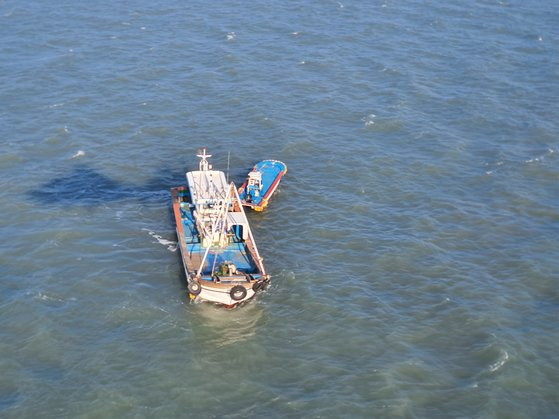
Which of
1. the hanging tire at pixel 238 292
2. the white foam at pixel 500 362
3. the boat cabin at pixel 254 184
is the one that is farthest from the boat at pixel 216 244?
the white foam at pixel 500 362

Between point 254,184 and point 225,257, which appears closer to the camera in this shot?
point 225,257

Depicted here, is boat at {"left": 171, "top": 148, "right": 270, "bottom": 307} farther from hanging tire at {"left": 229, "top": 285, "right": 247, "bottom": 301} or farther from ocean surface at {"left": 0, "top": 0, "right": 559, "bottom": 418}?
ocean surface at {"left": 0, "top": 0, "right": 559, "bottom": 418}

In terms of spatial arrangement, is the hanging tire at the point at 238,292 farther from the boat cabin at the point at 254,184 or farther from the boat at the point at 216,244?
the boat cabin at the point at 254,184

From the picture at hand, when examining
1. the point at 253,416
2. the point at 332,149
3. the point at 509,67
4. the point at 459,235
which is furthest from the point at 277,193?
the point at 509,67

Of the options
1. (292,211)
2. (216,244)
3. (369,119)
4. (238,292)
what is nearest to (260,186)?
(292,211)

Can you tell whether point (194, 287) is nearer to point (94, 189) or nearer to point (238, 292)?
point (238, 292)

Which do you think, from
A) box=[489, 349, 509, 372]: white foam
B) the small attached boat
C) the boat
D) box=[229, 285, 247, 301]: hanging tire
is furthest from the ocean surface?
the boat
